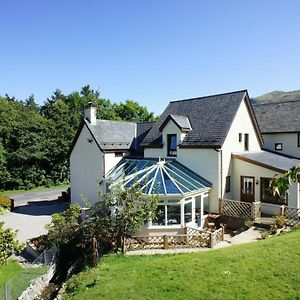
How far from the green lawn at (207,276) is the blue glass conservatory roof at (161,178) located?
19.9ft

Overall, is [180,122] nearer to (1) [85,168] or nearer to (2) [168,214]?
(2) [168,214]

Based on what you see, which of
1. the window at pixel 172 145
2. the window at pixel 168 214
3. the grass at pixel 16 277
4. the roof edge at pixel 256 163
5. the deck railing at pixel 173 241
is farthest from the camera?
the window at pixel 172 145

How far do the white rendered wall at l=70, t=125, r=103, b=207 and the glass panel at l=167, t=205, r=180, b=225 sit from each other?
367 inches

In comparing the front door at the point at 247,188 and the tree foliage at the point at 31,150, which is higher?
the tree foliage at the point at 31,150

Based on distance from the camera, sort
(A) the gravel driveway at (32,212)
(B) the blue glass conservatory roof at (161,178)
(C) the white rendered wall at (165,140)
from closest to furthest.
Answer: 1. (B) the blue glass conservatory roof at (161,178)
2. (A) the gravel driveway at (32,212)
3. (C) the white rendered wall at (165,140)

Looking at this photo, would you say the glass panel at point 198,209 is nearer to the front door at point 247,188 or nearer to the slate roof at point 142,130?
the front door at point 247,188

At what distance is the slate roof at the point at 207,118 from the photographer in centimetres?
2497

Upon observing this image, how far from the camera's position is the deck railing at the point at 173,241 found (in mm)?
18406

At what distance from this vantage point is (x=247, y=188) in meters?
25.0

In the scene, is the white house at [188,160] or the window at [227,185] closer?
the white house at [188,160]

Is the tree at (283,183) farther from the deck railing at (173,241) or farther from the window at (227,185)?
the window at (227,185)

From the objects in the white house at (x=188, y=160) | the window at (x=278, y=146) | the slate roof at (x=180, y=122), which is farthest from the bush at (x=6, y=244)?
the window at (x=278, y=146)

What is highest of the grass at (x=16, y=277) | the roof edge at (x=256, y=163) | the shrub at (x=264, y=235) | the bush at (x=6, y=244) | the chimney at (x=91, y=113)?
the chimney at (x=91, y=113)

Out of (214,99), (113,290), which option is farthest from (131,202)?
(214,99)
